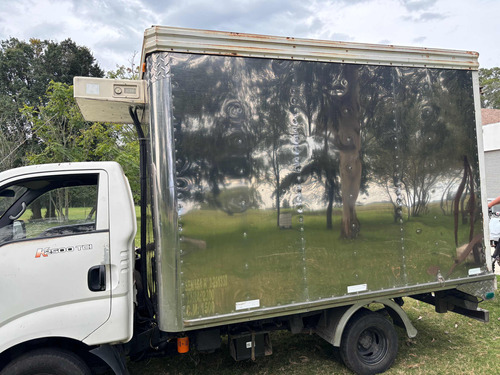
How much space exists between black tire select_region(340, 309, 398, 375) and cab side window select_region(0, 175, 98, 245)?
283cm

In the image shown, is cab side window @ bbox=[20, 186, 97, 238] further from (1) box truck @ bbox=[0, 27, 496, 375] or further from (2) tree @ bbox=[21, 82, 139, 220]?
(2) tree @ bbox=[21, 82, 139, 220]

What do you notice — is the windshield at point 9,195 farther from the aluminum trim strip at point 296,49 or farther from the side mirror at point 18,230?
the aluminum trim strip at point 296,49

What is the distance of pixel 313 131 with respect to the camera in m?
3.37

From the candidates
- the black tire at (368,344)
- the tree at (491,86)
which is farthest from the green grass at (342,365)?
the tree at (491,86)

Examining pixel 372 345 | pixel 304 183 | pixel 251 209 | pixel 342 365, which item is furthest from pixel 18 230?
pixel 372 345

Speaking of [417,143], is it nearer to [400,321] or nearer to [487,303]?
[400,321]

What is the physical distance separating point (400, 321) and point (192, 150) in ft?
9.87

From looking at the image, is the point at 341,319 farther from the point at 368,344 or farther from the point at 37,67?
the point at 37,67

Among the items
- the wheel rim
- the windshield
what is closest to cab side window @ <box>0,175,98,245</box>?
the windshield

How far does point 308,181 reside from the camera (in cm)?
335

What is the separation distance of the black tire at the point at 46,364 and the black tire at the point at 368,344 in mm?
2574

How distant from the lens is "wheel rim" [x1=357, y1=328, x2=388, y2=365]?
3930 millimetres

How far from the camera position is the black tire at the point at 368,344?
3.78 meters

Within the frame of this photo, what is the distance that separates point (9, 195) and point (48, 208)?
12.3 inches
